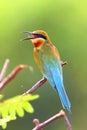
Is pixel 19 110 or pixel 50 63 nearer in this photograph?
pixel 19 110

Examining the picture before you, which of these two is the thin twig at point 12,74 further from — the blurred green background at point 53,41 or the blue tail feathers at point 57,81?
the blurred green background at point 53,41

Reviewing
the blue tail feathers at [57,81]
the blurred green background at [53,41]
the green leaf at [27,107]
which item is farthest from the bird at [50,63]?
the blurred green background at [53,41]

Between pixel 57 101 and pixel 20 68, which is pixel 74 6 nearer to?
pixel 57 101

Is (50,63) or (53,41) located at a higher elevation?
(50,63)

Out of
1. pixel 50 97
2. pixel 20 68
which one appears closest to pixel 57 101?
pixel 50 97

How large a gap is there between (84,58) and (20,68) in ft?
14.1

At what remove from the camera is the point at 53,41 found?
4.48 m

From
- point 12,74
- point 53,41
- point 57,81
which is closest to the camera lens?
point 12,74

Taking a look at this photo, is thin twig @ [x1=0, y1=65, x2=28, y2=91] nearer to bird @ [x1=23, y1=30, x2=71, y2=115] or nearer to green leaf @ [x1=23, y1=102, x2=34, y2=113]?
green leaf @ [x1=23, y1=102, x2=34, y2=113]

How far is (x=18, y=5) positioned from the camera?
4602mm

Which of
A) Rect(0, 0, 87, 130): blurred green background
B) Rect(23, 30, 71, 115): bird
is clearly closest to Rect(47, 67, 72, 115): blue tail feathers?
Rect(23, 30, 71, 115): bird

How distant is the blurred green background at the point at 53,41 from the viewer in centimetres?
437

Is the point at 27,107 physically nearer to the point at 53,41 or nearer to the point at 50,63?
the point at 50,63

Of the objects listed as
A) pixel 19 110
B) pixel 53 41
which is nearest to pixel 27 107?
pixel 19 110
